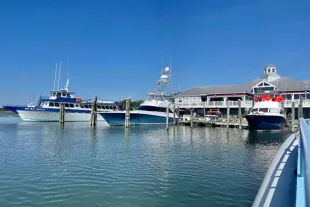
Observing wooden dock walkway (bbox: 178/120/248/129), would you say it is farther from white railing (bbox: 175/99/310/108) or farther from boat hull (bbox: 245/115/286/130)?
white railing (bbox: 175/99/310/108)

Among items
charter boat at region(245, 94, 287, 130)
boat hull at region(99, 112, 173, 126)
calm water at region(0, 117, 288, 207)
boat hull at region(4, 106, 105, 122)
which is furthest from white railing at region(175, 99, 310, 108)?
calm water at region(0, 117, 288, 207)

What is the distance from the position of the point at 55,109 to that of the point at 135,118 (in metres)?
21.8

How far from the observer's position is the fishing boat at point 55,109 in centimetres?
5903

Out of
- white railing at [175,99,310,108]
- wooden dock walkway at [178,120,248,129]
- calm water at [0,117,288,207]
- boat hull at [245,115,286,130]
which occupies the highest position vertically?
white railing at [175,99,310,108]

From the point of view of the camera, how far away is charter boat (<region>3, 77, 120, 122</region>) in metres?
59.0

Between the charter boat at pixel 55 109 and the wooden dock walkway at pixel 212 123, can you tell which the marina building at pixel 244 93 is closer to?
the wooden dock walkway at pixel 212 123

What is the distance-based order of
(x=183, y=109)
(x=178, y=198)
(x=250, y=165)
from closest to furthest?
(x=178, y=198), (x=250, y=165), (x=183, y=109)

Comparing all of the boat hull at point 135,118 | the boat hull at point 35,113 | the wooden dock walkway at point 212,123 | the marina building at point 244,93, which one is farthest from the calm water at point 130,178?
the boat hull at point 35,113

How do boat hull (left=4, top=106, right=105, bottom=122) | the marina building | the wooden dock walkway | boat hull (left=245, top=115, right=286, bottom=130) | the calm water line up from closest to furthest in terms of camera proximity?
1. the calm water
2. boat hull (left=245, top=115, right=286, bottom=130)
3. the wooden dock walkway
4. the marina building
5. boat hull (left=4, top=106, right=105, bottom=122)

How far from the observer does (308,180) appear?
69.0 inches

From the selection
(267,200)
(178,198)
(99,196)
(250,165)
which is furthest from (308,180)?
(250,165)

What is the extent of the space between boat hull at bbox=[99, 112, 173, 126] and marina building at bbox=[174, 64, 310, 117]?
521 centimetres

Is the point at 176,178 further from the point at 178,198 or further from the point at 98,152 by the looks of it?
the point at 98,152

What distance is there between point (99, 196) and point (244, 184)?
566cm
